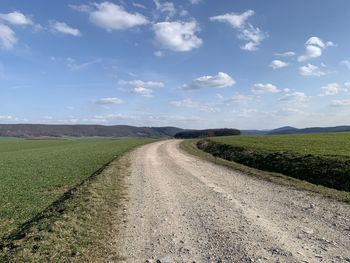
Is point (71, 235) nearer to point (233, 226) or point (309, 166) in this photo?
point (233, 226)

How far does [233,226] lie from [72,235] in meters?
4.54

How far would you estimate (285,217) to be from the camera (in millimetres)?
11328

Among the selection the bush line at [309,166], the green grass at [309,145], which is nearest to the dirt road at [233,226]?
the bush line at [309,166]

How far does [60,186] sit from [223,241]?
47.6ft

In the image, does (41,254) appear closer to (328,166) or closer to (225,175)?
(225,175)

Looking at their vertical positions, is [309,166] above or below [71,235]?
above

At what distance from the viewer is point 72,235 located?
9891mm

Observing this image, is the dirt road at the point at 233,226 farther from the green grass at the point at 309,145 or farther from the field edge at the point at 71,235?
the green grass at the point at 309,145

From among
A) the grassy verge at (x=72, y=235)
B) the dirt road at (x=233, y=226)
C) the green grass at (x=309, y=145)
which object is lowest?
the grassy verge at (x=72, y=235)

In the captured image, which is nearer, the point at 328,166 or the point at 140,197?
the point at 140,197

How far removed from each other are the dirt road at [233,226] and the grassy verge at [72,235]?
1.75 feet

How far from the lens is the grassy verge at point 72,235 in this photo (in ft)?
27.2

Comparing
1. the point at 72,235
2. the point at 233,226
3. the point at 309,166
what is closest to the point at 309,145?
the point at 309,166

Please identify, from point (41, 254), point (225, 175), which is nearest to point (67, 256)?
point (41, 254)
